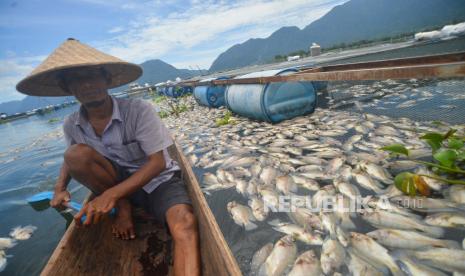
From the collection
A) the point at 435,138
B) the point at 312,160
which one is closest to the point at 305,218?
the point at 312,160

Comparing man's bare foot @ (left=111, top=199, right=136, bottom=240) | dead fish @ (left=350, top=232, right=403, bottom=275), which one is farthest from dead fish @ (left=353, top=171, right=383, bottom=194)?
man's bare foot @ (left=111, top=199, right=136, bottom=240)

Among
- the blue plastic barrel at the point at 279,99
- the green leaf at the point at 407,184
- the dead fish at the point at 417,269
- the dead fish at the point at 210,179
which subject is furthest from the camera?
the blue plastic barrel at the point at 279,99

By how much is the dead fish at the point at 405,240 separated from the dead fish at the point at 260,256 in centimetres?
83

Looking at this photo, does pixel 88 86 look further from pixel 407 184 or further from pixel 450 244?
pixel 450 244

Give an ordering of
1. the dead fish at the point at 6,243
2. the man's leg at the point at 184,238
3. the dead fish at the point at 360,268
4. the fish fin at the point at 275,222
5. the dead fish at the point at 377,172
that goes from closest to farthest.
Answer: the dead fish at the point at 360,268
the man's leg at the point at 184,238
the fish fin at the point at 275,222
the dead fish at the point at 377,172
the dead fish at the point at 6,243

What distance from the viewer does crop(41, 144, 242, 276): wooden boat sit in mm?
1732

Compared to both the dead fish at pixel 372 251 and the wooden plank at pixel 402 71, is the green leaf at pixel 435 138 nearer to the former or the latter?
the wooden plank at pixel 402 71

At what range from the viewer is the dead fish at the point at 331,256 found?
5.88 ft

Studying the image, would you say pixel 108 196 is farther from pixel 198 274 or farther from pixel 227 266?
pixel 227 266

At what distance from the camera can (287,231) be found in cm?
225

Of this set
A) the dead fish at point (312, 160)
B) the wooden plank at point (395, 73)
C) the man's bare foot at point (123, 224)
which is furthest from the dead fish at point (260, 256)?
the wooden plank at point (395, 73)

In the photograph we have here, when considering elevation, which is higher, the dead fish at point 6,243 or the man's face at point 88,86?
the man's face at point 88,86

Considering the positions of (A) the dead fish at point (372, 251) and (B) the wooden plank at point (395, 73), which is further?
(B) the wooden plank at point (395, 73)

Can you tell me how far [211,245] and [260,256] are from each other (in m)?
0.65
